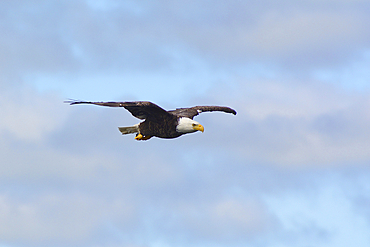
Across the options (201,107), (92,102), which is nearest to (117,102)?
(92,102)

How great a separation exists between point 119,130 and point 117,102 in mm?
4120

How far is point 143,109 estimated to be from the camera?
25734mm

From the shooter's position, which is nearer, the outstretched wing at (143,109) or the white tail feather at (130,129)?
the outstretched wing at (143,109)

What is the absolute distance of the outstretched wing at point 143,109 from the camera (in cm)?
2387

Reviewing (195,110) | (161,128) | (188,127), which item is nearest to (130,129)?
(161,128)

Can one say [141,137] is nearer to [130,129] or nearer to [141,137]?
[141,137]

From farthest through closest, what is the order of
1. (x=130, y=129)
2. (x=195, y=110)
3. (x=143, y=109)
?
(x=195, y=110)
(x=130, y=129)
(x=143, y=109)

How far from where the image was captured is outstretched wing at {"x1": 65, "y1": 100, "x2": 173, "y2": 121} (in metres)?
23.9

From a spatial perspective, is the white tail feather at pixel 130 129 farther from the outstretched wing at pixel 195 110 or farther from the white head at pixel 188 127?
the white head at pixel 188 127

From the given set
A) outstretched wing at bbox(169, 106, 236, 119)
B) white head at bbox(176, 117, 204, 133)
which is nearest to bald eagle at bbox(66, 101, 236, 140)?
white head at bbox(176, 117, 204, 133)

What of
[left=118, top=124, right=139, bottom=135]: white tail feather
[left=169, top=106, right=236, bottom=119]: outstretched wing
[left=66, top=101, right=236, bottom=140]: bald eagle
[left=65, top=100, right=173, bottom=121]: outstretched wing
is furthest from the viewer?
[left=169, top=106, right=236, bottom=119]: outstretched wing

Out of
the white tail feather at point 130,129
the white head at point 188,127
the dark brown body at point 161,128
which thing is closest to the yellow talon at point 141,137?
the white tail feather at point 130,129

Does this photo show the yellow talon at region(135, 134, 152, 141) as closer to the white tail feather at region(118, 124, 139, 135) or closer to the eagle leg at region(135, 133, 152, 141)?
the eagle leg at region(135, 133, 152, 141)

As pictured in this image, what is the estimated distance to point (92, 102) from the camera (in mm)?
23141
